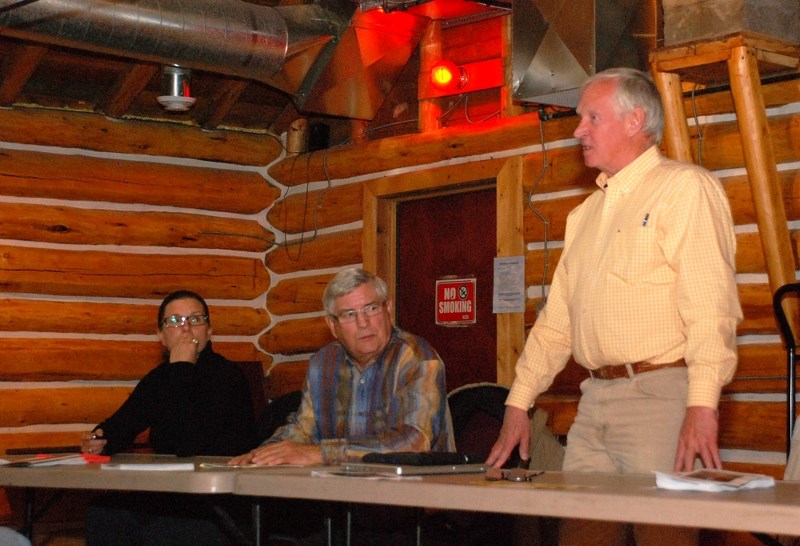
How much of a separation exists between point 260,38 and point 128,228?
1.87m

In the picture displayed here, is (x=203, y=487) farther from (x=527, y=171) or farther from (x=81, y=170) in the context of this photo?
(x=81, y=170)

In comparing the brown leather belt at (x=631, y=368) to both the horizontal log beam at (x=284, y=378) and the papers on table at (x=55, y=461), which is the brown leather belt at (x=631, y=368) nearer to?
the papers on table at (x=55, y=461)

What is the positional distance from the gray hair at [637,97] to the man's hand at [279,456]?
1358 mm

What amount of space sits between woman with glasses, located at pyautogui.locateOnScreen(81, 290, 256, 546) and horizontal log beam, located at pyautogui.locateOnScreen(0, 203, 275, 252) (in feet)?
8.91

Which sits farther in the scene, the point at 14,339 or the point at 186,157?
the point at 186,157

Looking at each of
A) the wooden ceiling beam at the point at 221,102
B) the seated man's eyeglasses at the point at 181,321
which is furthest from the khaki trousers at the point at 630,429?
the wooden ceiling beam at the point at 221,102

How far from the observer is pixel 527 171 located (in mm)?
6617

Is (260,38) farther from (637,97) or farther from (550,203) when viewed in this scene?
(637,97)

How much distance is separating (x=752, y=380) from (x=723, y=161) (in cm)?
106

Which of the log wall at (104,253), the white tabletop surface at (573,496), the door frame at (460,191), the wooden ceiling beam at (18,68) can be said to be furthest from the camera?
the log wall at (104,253)

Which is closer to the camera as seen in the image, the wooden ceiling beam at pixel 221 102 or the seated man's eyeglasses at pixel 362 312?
the seated man's eyeglasses at pixel 362 312

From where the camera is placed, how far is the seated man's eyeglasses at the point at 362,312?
13.8ft

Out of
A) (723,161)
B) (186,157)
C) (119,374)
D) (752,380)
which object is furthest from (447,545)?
(186,157)

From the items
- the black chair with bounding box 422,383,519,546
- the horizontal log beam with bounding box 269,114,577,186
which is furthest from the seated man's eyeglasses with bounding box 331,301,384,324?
the horizontal log beam with bounding box 269,114,577,186
